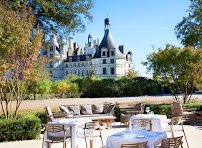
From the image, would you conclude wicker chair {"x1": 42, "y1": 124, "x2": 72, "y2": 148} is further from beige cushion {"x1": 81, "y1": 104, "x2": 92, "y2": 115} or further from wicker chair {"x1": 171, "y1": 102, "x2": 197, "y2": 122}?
wicker chair {"x1": 171, "y1": 102, "x2": 197, "y2": 122}

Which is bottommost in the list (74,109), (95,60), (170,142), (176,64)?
(170,142)

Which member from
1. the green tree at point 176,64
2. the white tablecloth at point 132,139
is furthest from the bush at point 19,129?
the green tree at point 176,64

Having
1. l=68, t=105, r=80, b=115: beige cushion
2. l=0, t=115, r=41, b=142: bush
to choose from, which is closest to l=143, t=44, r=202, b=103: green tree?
l=68, t=105, r=80, b=115: beige cushion

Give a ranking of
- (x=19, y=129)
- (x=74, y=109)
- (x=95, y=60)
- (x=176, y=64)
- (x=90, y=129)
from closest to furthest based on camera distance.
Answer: (x=90, y=129), (x=19, y=129), (x=74, y=109), (x=176, y=64), (x=95, y=60)

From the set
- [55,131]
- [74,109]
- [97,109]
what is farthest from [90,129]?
[97,109]

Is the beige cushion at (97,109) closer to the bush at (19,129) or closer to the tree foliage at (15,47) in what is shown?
the tree foliage at (15,47)

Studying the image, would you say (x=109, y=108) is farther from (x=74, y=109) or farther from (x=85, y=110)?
(x=74, y=109)

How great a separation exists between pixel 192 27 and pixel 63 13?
33.6ft

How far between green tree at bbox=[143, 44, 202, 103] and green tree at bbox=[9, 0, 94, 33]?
4800 mm

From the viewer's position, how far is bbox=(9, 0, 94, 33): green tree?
12981 mm

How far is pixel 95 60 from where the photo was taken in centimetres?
6106

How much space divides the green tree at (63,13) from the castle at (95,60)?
37137mm

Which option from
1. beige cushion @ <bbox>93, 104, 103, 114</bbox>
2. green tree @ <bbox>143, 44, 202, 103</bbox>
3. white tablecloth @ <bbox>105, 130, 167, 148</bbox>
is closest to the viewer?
white tablecloth @ <bbox>105, 130, 167, 148</bbox>

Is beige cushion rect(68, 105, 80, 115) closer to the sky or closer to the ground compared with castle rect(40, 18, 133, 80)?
closer to the ground
